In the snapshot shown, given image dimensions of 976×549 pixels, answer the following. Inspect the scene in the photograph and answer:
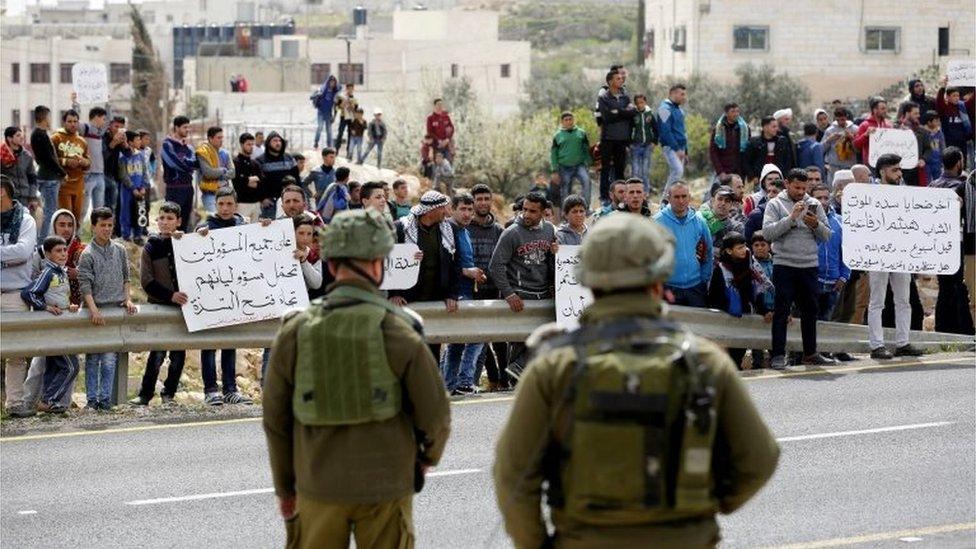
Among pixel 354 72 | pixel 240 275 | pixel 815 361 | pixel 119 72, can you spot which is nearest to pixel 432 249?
pixel 240 275

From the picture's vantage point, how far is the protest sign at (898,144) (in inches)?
909

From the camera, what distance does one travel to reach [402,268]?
16.1 m

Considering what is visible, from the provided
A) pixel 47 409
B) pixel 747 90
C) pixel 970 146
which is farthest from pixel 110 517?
pixel 747 90

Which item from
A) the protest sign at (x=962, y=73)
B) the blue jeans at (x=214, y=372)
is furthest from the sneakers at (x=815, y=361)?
the protest sign at (x=962, y=73)

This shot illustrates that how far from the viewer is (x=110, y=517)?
1102cm

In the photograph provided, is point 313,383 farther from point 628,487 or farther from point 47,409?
point 47,409

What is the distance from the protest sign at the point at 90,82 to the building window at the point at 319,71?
8152cm

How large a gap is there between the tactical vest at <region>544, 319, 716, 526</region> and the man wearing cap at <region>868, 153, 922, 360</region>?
41.8ft

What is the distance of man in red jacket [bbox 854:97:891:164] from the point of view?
23797 millimetres

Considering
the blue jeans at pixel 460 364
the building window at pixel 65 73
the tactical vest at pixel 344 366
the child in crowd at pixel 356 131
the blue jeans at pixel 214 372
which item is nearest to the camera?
the tactical vest at pixel 344 366

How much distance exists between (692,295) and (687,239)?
2.70 feet

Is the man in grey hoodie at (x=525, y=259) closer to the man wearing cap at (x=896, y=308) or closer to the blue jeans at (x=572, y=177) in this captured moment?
the man wearing cap at (x=896, y=308)

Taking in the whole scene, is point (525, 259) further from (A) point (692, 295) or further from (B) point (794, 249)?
(B) point (794, 249)

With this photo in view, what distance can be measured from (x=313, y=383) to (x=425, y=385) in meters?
0.43
